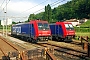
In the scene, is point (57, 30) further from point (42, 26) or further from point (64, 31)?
point (42, 26)

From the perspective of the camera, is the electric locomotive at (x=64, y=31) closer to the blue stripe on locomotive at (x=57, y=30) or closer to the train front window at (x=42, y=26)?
the blue stripe on locomotive at (x=57, y=30)

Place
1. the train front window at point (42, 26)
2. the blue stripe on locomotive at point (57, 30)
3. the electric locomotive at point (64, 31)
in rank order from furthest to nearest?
1. the blue stripe on locomotive at point (57, 30)
2. the electric locomotive at point (64, 31)
3. the train front window at point (42, 26)

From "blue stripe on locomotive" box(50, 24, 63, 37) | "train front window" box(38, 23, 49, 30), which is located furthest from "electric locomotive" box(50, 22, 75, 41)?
"train front window" box(38, 23, 49, 30)

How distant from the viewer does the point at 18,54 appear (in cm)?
812

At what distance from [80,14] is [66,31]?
295 ft

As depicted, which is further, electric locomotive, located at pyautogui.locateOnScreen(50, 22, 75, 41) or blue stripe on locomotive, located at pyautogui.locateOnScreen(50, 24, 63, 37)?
blue stripe on locomotive, located at pyautogui.locateOnScreen(50, 24, 63, 37)

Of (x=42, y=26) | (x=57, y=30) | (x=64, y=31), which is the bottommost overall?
(x=64, y=31)

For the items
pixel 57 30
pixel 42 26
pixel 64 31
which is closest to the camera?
pixel 42 26

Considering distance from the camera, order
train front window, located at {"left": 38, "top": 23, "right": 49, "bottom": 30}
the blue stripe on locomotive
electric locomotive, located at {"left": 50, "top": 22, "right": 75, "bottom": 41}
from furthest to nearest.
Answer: the blue stripe on locomotive, electric locomotive, located at {"left": 50, "top": 22, "right": 75, "bottom": 41}, train front window, located at {"left": 38, "top": 23, "right": 49, "bottom": 30}

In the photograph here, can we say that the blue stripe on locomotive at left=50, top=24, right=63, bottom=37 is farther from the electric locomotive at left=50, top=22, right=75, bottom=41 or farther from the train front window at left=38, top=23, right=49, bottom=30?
the train front window at left=38, top=23, right=49, bottom=30

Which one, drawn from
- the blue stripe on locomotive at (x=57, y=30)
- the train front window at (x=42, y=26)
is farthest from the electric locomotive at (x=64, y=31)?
the train front window at (x=42, y=26)

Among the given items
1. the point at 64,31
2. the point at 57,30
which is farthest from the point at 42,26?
the point at 57,30

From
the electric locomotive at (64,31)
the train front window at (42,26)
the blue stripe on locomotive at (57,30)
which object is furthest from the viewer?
the blue stripe on locomotive at (57,30)

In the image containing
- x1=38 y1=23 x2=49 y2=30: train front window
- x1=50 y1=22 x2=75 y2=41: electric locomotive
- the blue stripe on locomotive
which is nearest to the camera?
x1=38 y1=23 x2=49 y2=30: train front window
